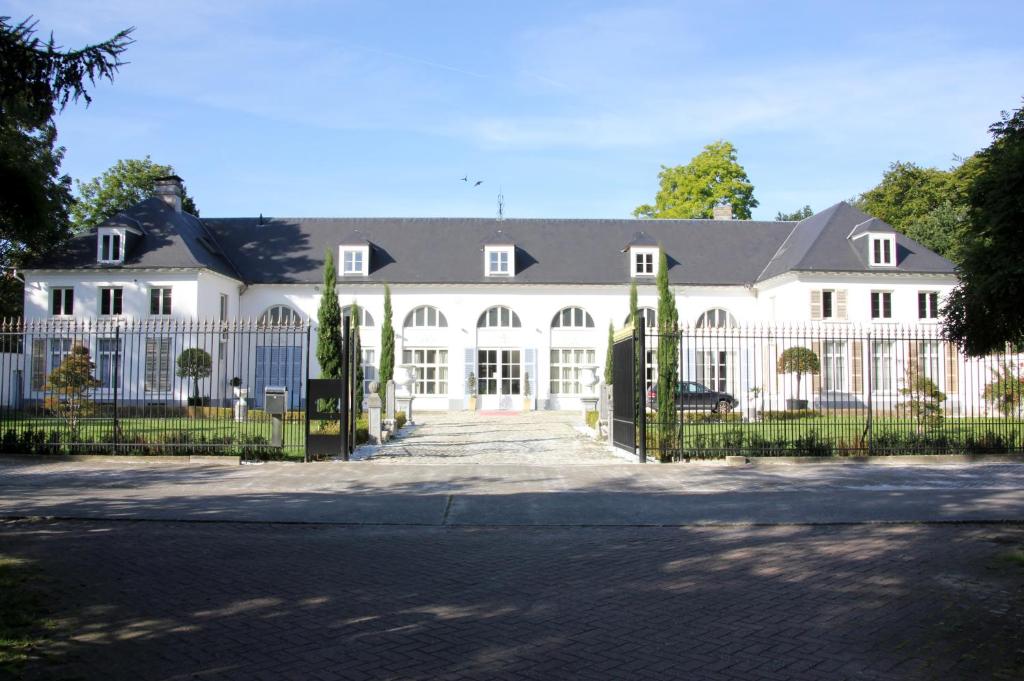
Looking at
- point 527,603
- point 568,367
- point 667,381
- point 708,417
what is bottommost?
point 527,603

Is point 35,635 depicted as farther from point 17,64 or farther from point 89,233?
point 89,233

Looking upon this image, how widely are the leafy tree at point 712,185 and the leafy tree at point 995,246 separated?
1536 inches

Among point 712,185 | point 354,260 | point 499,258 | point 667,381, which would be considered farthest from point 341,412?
point 712,185

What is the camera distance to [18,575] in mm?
6250

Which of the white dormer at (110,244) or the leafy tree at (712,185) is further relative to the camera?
the leafy tree at (712,185)

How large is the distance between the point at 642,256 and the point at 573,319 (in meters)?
4.43

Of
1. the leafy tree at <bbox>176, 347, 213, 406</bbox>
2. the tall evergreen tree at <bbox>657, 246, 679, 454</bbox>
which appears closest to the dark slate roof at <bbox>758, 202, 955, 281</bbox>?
the tall evergreen tree at <bbox>657, 246, 679, 454</bbox>

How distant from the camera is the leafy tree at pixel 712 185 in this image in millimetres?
45781

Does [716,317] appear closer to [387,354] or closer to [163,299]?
[387,354]

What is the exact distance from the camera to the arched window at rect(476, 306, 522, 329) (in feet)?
117

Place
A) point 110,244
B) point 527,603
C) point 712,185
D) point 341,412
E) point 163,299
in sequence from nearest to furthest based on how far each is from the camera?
point 527,603, point 341,412, point 163,299, point 110,244, point 712,185

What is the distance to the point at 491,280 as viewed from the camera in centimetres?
3575

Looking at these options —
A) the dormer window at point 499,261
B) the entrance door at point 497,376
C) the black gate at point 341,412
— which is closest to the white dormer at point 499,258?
the dormer window at point 499,261

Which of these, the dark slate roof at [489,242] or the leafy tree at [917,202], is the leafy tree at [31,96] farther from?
the leafy tree at [917,202]
